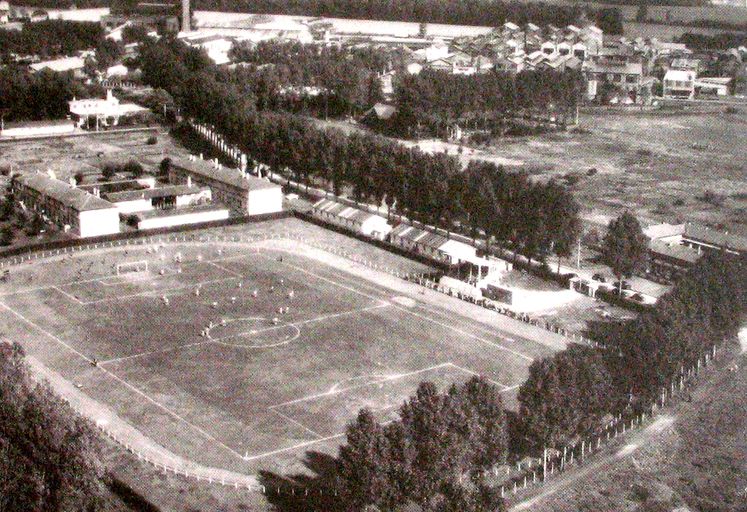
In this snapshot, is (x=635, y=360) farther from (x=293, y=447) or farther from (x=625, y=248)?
(x=625, y=248)

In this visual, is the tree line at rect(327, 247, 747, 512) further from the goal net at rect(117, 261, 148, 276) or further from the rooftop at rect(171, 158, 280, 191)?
the rooftop at rect(171, 158, 280, 191)

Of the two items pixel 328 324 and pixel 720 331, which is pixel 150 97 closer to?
pixel 328 324

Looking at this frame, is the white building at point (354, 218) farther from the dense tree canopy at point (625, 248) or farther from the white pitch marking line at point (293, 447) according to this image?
the white pitch marking line at point (293, 447)

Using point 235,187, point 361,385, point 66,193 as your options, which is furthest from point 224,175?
point 361,385

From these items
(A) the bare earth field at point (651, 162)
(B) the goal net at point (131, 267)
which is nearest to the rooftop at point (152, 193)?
(B) the goal net at point (131, 267)

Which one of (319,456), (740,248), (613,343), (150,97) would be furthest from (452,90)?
(319,456)

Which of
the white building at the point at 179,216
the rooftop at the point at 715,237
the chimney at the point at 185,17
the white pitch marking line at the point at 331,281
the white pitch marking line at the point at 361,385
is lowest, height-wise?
the white pitch marking line at the point at 361,385

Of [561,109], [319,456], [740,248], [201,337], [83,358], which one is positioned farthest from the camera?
[561,109]

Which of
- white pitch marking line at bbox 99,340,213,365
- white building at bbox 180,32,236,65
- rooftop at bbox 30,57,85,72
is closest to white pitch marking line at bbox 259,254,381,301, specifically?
white pitch marking line at bbox 99,340,213,365
